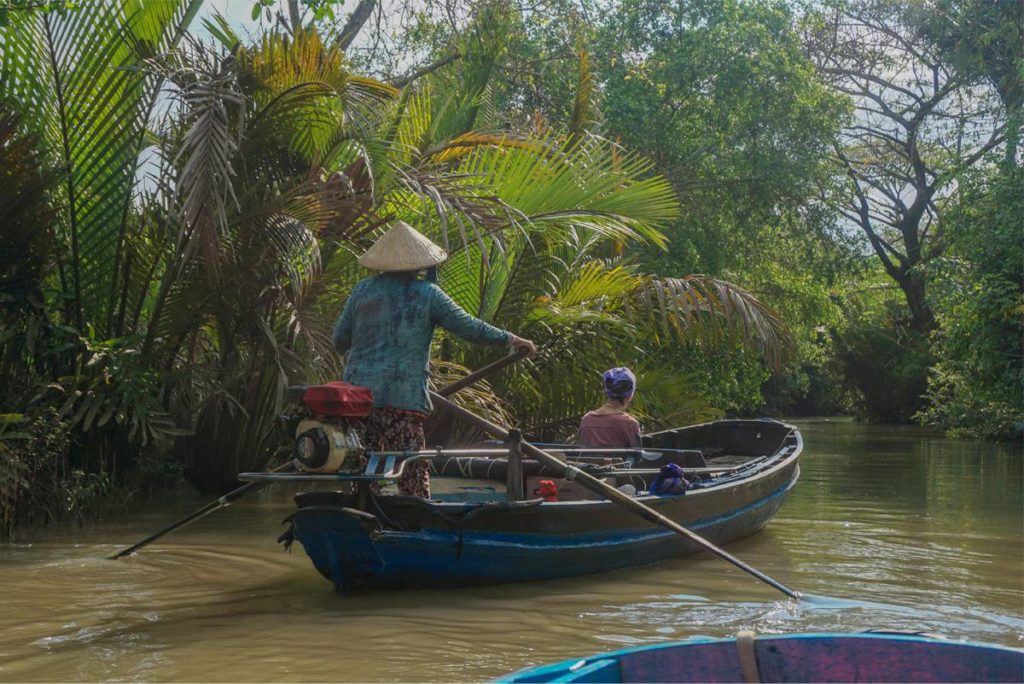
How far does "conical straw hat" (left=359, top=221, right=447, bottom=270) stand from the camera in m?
7.32

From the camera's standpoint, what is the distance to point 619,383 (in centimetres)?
881

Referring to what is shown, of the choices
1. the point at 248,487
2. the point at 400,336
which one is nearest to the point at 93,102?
the point at 400,336

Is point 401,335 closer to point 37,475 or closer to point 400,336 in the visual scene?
point 400,336

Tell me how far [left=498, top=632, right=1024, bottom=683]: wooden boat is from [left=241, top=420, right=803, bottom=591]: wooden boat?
3.15m

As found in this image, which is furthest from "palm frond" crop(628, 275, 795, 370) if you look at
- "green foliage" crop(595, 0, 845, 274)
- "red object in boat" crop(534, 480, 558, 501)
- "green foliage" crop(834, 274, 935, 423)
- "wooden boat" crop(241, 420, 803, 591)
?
"green foliage" crop(834, 274, 935, 423)

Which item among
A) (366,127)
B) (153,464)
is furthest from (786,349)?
(153,464)

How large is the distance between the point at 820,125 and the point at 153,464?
52.2 ft

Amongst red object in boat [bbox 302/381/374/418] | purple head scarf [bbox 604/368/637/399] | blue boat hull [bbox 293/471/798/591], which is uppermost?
purple head scarf [bbox 604/368/637/399]

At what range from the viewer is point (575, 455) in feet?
29.8

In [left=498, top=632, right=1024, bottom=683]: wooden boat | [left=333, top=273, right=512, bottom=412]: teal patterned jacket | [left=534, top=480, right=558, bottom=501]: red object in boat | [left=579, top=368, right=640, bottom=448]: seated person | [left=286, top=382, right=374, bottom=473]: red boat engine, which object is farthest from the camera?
[left=579, top=368, right=640, bottom=448]: seated person

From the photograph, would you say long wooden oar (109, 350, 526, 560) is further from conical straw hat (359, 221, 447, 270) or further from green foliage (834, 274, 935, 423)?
green foliage (834, 274, 935, 423)

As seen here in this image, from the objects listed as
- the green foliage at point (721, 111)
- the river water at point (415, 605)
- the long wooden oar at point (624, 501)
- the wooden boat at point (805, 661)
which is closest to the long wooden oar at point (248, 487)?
the river water at point (415, 605)

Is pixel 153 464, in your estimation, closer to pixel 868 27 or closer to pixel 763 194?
pixel 763 194

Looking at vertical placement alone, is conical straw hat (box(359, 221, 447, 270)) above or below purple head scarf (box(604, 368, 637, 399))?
above
